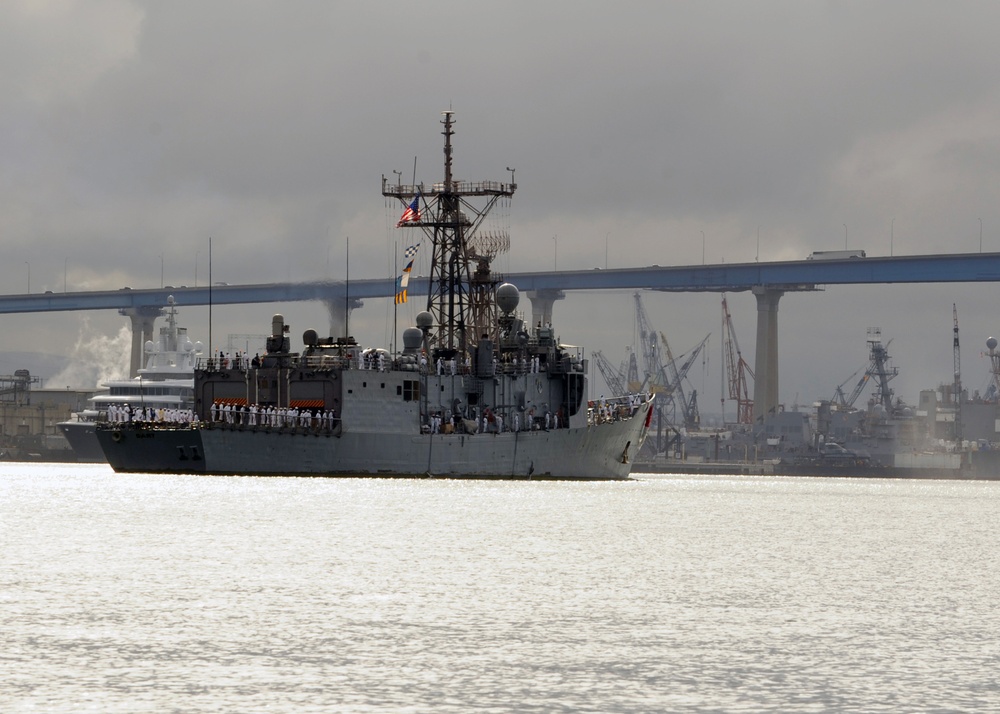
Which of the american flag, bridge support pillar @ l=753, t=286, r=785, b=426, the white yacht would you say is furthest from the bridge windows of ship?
bridge support pillar @ l=753, t=286, r=785, b=426

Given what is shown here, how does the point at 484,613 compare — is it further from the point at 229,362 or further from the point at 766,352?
the point at 766,352

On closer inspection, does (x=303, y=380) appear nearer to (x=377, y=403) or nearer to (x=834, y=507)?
(x=377, y=403)

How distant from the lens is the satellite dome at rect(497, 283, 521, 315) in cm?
8362

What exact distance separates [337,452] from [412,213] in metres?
17.2

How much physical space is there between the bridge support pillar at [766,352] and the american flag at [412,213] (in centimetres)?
7260

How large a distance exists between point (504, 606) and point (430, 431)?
150 ft

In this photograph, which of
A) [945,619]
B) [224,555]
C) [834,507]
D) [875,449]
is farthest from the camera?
[875,449]

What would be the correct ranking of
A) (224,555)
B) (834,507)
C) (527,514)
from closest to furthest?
(224,555), (527,514), (834,507)

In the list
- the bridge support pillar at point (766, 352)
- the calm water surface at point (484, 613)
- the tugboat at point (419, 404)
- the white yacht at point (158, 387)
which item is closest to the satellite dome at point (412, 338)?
the tugboat at point (419, 404)

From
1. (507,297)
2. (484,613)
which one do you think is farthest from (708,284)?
(484,613)

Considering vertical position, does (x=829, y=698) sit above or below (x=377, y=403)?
below

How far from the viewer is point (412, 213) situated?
275 ft

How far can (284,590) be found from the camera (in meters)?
32.1

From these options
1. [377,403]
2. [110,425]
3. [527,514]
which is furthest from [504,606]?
[110,425]
